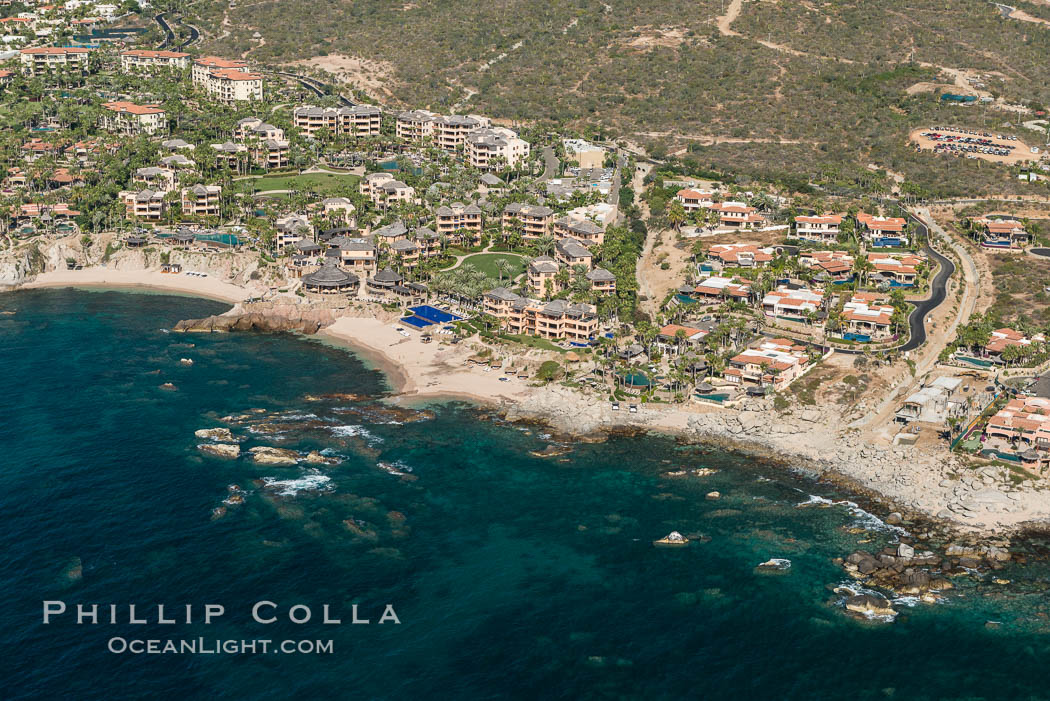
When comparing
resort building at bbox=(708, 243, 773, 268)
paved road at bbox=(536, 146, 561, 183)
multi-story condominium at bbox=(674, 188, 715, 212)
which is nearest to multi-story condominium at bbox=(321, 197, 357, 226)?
paved road at bbox=(536, 146, 561, 183)

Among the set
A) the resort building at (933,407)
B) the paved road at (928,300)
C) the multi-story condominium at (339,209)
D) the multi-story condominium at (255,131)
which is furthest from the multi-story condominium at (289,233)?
the resort building at (933,407)

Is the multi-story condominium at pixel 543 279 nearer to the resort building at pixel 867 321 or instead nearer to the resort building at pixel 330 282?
the resort building at pixel 330 282

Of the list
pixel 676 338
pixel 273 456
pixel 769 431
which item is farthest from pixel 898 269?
pixel 273 456

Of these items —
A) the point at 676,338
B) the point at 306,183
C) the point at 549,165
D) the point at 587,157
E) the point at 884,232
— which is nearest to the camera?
the point at 676,338

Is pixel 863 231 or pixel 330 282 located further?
pixel 863 231

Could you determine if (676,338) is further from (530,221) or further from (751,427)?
(530,221)
